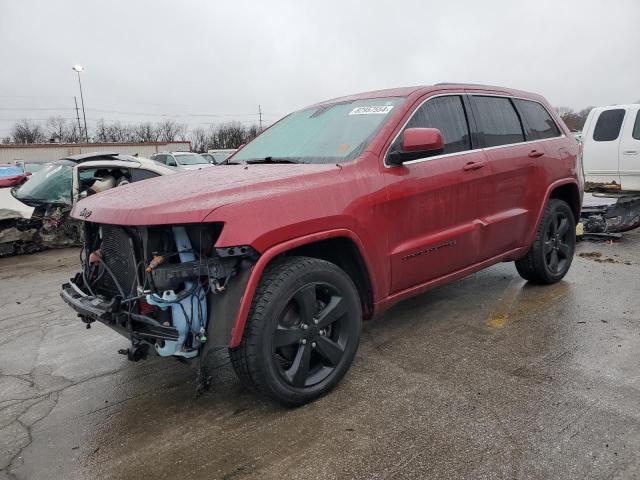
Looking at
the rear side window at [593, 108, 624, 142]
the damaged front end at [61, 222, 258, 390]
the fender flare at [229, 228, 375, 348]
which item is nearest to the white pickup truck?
the rear side window at [593, 108, 624, 142]

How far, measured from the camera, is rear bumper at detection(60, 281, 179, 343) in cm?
275

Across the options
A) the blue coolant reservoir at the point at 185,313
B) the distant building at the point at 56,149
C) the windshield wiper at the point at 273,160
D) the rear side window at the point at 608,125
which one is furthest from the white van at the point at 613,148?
the distant building at the point at 56,149

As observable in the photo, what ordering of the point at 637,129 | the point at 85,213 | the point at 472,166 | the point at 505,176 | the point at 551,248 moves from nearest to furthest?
the point at 85,213 < the point at 472,166 < the point at 505,176 < the point at 551,248 < the point at 637,129

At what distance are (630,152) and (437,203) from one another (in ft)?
20.2

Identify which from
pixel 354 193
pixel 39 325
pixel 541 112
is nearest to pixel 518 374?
pixel 354 193

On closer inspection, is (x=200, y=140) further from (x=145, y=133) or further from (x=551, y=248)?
(x=551, y=248)

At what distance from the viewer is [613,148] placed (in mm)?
8391

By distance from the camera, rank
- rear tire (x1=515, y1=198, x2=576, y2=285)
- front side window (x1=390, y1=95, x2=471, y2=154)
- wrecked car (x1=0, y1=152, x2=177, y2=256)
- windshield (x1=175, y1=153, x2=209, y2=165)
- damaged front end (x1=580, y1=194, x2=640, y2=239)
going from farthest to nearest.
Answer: windshield (x1=175, y1=153, x2=209, y2=165) < wrecked car (x1=0, y1=152, x2=177, y2=256) < damaged front end (x1=580, y1=194, x2=640, y2=239) < rear tire (x1=515, y1=198, x2=576, y2=285) < front side window (x1=390, y1=95, x2=471, y2=154)

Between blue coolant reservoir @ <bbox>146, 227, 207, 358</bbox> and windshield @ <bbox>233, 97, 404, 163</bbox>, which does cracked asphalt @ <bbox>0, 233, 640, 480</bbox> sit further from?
windshield @ <bbox>233, 97, 404, 163</bbox>

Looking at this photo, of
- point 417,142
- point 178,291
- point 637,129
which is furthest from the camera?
point 637,129

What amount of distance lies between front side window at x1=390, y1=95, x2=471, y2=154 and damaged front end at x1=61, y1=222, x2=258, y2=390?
178 centimetres

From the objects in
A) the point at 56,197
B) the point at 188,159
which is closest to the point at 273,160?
the point at 56,197

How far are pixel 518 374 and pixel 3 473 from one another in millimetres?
2963

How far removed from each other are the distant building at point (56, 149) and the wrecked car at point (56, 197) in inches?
1236
